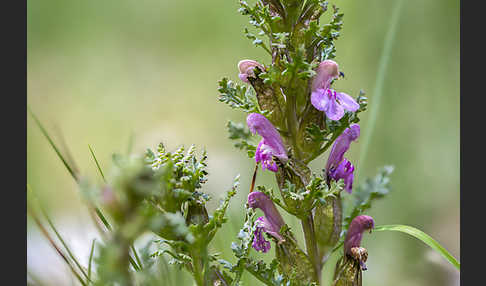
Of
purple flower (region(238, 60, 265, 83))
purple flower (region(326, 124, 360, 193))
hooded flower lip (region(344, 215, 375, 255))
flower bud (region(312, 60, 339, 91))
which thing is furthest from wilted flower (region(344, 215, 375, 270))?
purple flower (region(238, 60, 265, 83))

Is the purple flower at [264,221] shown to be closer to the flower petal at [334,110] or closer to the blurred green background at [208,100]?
the blurred green background at [208,100]

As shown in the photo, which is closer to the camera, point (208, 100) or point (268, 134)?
point (268, 134)

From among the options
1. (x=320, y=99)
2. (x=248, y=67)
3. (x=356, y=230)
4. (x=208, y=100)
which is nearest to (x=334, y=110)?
(x=320, y=99)

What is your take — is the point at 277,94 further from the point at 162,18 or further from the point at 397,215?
the point at 162,18

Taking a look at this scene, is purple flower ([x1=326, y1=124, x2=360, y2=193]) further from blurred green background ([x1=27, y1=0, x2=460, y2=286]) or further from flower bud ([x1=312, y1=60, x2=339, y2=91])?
blurred green background ([x1=27, y1=0, x2=460, y2=286])

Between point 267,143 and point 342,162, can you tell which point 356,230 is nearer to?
point 342,162

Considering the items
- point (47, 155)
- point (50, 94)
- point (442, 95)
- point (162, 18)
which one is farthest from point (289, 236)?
point (162, 18)

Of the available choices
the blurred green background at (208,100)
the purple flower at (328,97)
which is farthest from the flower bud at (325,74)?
the blurred green background at (208,100)
